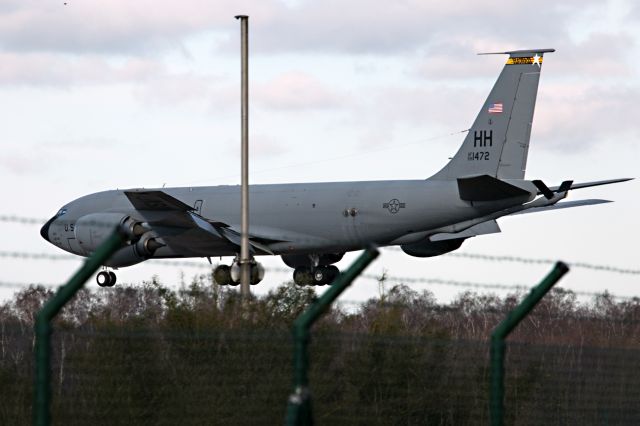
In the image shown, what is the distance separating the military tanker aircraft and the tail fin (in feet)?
0.08

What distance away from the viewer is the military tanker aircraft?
32.0 metres

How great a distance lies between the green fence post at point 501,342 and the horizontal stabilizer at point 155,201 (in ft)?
80.4

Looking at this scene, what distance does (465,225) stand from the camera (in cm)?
3288

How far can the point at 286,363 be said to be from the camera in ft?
31.0

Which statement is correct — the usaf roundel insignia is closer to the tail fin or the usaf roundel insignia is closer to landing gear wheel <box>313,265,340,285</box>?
the tail fin

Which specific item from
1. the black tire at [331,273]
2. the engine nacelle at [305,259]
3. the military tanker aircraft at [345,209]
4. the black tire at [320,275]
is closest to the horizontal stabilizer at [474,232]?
the military tanker aircraft at [345,209]

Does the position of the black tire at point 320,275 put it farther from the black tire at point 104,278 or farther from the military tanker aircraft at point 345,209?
the black tire at point 104,278

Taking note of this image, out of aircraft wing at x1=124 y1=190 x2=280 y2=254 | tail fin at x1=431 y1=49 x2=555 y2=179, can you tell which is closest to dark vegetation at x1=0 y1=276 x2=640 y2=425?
tail fin at x1=431 y1=49 x2=555 y2=179

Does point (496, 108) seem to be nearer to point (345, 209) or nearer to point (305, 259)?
point (345, 209)

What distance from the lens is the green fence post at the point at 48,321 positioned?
720 centimetres

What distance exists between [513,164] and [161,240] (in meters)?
9.70

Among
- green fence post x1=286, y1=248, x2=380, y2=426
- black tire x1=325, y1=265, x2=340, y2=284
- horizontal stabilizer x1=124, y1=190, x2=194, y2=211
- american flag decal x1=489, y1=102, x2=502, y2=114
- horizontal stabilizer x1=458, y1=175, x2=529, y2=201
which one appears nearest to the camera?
green fence post x1=286, y1=248, x2=380, y2=426

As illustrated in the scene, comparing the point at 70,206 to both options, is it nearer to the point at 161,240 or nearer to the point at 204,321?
the point at 161,240

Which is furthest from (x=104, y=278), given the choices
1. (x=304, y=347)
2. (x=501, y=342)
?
(x=304, y=347)
